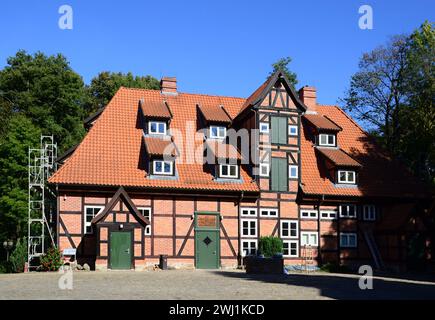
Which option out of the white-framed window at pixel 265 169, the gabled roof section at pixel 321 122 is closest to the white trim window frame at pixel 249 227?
the white-framed window at pixel 265 169

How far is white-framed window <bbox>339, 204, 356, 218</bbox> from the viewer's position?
36.2 m

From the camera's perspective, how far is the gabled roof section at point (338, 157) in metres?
36.0

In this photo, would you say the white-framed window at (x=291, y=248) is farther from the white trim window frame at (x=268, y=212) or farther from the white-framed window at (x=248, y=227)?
the white-framed window at (x=248, y=227)

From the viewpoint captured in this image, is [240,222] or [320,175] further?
[320,175]

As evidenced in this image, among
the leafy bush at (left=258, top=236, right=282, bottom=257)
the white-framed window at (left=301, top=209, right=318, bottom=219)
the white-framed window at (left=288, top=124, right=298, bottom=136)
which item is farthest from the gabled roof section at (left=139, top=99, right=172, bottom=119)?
the white-framed window at (left=301, top=209, right=318, bottom=219)

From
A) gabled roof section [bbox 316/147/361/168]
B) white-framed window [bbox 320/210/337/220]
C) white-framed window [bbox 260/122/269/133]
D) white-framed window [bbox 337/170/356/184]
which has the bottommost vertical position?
white-framed window [bbox 320/210/337/220]

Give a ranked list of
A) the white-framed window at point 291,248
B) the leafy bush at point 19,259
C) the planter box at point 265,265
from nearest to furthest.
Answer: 1. the planter box at point 265,265
2. the leafy bush at point 19,259
3. the white-framed window at point 291,248

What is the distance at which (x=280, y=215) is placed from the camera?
35.1 meters

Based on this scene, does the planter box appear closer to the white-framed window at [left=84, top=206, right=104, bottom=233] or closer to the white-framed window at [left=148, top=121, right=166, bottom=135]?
the white-framed window at [left=84, top=206, right=104, bottom=233]

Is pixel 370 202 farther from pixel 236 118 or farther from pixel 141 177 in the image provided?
pixel 141 177

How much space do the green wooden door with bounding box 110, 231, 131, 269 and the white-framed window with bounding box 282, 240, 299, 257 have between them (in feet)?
30.1

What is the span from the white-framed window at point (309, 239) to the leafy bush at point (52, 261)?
44.9 feet
